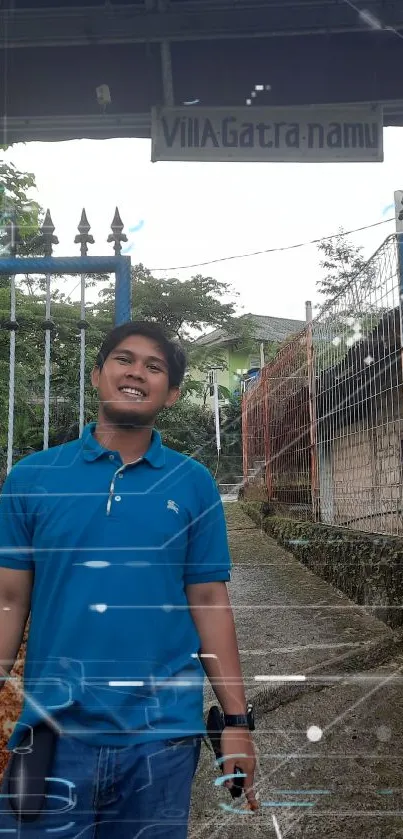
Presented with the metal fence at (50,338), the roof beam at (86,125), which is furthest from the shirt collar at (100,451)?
the roof beam at (86,125)

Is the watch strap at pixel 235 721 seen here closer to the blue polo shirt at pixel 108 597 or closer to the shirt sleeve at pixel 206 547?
the blue polo shirt at pixel 108 597

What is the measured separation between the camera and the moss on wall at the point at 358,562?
313 cm

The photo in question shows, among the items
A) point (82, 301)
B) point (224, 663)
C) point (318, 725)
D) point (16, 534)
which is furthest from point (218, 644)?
point (318, 725)

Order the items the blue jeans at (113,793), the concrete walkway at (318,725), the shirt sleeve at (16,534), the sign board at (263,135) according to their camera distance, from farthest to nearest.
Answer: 1. the sign board at (263,135)
2. the concrete walkway at (318,725)
3. the shirt sleeve at (16,534)
4. the blue jeans at (113,793)

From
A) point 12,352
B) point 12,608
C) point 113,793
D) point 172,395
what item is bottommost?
point 113,793

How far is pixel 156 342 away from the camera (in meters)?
1.28

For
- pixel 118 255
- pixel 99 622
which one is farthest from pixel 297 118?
pixel 99 622

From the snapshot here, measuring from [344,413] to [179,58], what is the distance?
244 cm

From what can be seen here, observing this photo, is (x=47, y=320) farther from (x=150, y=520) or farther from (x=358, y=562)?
(x=358, y=562)

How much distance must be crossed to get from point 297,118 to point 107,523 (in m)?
1.79

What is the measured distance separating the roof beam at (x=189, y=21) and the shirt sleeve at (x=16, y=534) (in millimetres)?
1638

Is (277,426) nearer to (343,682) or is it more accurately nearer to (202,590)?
(343,682)

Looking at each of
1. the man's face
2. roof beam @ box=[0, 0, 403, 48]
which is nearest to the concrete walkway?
the man's face

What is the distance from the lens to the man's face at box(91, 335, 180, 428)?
1250mm
